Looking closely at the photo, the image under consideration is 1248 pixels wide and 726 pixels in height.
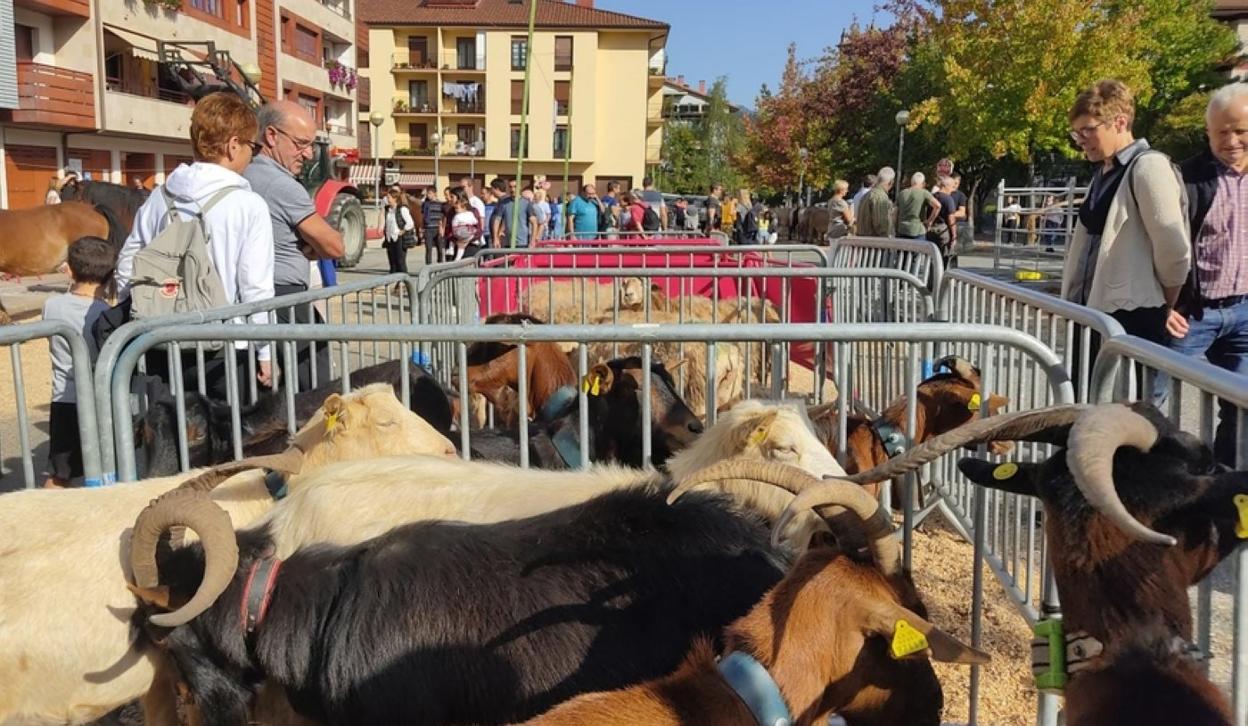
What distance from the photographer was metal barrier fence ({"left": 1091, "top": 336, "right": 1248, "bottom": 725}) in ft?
6.81

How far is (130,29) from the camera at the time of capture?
30922 millimetres

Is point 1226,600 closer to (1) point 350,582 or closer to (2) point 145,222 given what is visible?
(1) point 350,582

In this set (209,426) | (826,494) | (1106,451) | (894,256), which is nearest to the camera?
(1106,451)

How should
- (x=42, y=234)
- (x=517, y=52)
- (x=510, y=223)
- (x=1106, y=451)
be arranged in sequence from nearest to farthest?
(x=1106, y=451), (x=42, y=234), (x=510, y=223), (x=517, y=52)

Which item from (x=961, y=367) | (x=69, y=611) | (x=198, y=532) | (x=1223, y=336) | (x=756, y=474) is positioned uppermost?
(x=1223, y=336)

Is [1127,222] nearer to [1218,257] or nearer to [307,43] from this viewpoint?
[1218,257]

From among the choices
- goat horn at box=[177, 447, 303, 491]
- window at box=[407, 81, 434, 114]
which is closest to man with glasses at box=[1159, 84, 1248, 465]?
goat horn at box=[177, 447, 303, 491]

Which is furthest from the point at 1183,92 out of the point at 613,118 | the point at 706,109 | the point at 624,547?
the point at 706,109

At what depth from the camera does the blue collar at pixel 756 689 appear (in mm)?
2051

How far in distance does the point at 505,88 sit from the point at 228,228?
61649 mm

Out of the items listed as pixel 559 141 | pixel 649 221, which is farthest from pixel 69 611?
pixel 559 141

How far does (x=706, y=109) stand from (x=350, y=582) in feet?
336

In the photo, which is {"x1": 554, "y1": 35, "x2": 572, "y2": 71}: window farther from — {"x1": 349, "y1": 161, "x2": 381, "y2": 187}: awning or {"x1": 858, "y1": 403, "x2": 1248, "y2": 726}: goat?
{"x1": 858, "y1": 403, "x2": 1248, "y2": 726}: goat

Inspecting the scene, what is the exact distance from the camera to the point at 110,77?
31766mm
